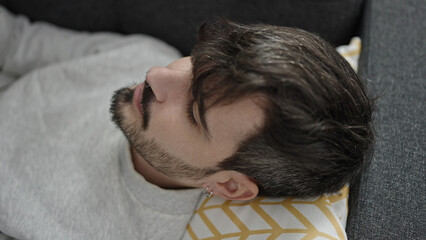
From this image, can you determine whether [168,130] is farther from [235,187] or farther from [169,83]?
[235,187]

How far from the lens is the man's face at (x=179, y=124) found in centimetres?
77

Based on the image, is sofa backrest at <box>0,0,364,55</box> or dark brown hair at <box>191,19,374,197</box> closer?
dark brown hair at <box>191,19,374,197</box>

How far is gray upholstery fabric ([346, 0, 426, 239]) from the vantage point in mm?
835

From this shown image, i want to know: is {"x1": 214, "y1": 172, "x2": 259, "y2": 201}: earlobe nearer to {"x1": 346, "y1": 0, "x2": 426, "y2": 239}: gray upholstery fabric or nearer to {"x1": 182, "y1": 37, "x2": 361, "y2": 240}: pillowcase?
{"x1": 182, "y1": 37, "x2": 361, "y2": 240}: pillowcase

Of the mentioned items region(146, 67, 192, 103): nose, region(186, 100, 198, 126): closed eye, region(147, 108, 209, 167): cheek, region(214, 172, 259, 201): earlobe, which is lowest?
region(214, 172, 259, 201): earlobe

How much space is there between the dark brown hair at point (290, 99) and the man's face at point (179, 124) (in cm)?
3

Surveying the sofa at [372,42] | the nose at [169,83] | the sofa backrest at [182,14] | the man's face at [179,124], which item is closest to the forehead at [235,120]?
the man's face at [179,124]

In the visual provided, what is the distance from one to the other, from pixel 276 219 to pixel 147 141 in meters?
0.35

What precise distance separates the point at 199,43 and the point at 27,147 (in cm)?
60

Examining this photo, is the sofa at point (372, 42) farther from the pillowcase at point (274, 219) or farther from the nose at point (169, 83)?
the nose at point (169, 83)

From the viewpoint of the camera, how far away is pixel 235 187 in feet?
3.01

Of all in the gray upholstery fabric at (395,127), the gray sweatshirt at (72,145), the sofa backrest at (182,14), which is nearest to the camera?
the gray upholstery fabric at (395,127)

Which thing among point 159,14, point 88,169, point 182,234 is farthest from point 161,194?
point 159,14

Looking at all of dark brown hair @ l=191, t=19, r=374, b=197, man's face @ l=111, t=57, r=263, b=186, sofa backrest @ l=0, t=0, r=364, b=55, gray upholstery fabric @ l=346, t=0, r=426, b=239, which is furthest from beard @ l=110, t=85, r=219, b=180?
sofa backrest @ l=0, t=0, r=364, b=55
